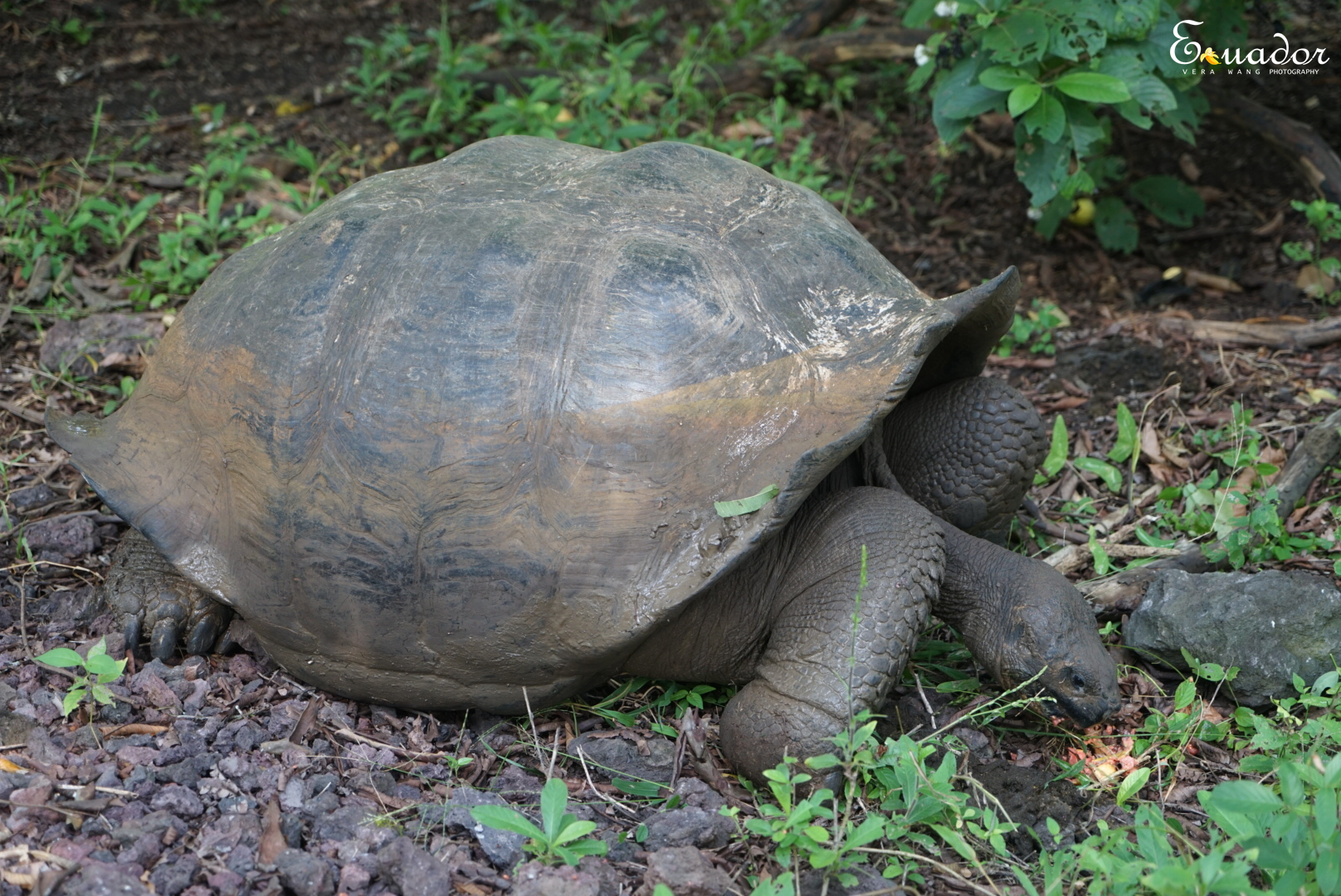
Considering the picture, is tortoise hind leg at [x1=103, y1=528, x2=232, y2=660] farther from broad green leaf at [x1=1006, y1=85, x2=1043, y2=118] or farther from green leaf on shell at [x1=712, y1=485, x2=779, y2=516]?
broad green leaf at [x1=1006, y1=85, x2=1043, y2=118]

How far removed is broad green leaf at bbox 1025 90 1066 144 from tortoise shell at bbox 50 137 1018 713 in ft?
4.69

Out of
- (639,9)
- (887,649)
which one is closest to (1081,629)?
(887,649)

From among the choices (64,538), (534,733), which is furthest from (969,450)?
(64,538)

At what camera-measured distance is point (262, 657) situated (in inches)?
133

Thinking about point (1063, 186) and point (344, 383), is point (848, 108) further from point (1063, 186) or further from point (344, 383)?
point (344, 383)

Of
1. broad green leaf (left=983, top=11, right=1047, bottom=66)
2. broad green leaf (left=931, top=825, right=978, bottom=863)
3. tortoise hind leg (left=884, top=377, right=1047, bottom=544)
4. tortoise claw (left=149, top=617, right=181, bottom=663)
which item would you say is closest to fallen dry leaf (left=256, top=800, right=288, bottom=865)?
tortoise claw (left=149, top=617, right=181, bottom=663)

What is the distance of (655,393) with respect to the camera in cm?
278

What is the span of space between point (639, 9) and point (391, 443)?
5.93m

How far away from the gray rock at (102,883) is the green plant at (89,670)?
587 millimetres

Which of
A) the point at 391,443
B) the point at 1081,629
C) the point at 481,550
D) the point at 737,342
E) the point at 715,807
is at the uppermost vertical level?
the point at 737,342

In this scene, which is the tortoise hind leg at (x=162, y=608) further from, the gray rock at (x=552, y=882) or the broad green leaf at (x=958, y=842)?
the broad green leaf at (x=958, y=842)

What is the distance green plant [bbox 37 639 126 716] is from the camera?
8.87ft

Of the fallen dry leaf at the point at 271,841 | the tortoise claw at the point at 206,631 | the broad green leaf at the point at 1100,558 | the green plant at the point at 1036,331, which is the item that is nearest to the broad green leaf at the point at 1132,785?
the broad green leaf at the point at 1100,558

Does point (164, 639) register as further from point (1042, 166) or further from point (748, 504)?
point (1042, 166)
